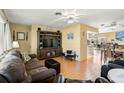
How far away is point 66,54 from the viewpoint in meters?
4.42

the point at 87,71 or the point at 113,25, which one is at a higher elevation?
the point at 113,25

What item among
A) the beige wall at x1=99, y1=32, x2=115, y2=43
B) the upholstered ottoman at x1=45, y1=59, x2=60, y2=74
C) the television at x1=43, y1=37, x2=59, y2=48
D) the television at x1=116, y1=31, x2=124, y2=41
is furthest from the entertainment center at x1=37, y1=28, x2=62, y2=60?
the television at x1=116, y1=31, x2=124, y2=41

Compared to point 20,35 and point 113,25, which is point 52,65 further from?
point 113,25

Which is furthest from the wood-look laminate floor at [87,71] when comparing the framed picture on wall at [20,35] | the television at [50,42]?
the framed picture on wall at [20,35]

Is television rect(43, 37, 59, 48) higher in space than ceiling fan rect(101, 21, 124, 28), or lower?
lower

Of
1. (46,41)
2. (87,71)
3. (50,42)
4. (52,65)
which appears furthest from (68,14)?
(87,71)

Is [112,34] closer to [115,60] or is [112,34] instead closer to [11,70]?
[115,60]

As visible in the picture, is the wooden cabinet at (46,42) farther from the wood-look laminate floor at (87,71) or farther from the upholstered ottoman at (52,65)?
the wood-look laminate floor at (87,71)

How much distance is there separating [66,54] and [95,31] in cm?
262

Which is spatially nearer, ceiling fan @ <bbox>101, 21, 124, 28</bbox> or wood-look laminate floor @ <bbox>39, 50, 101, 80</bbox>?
ceiling fan @ <bbox>101, 21, 124, 28</bbox>

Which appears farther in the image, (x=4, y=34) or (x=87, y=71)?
(x=87, y=71)

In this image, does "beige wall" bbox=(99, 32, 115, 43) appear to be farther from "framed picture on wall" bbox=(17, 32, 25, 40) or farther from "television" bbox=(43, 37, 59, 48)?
"framed picture on wall" bbox=(17, 32, 25, 40)

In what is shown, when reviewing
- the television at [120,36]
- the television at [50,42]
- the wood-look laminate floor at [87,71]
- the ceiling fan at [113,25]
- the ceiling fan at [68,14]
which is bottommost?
the wood-look laminate floor at [87,71]
